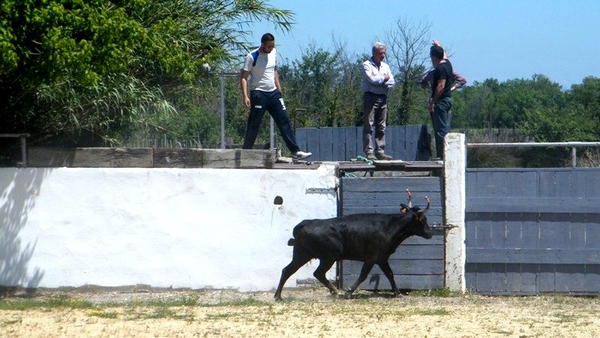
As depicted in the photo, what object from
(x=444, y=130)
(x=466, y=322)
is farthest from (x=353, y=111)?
(x=466, y=322)

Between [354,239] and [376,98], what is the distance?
108 inches

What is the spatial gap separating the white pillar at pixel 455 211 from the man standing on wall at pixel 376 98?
1.24m

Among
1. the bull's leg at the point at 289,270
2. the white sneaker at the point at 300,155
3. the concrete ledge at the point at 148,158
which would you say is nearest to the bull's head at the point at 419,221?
the bull's leg at the point at 289,270

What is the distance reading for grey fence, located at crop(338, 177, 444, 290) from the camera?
13.8m

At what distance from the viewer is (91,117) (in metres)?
15.7

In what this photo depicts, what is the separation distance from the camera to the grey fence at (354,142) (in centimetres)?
1667

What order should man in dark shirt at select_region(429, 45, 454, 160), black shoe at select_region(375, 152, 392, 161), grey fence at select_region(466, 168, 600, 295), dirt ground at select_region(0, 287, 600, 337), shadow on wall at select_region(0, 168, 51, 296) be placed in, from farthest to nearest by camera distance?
black shoe at select_region(375, 152, 392, 161), man in dark shirt at select_region(429, 45, 454, 160), grey fence at select_region(466, 168, 600, 295), shadow on wall at select_region(0, 168, 51, 296), dirt ground at select_region(0, 287, 600, 337)

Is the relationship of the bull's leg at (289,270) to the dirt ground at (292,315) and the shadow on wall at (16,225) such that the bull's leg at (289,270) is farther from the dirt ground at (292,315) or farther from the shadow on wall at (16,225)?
the shadow on wall at (16,225)

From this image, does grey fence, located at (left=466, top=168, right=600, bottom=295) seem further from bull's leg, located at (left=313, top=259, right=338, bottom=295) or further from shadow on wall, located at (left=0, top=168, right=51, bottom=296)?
shadow on wall, located at (left=0, top=168, right=51, bottom=296)

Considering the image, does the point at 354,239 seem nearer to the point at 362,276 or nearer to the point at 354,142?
the point at 362,276

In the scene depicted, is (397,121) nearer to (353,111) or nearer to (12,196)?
(353,111)

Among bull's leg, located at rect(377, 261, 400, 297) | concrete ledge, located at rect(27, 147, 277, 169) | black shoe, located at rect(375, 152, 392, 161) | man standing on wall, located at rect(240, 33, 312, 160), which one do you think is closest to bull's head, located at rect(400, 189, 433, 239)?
bull's leg, located at rect(377, 261, 400, 297)

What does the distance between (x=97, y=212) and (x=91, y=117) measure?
2.63 metres

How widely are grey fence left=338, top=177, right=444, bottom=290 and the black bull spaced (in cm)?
41
